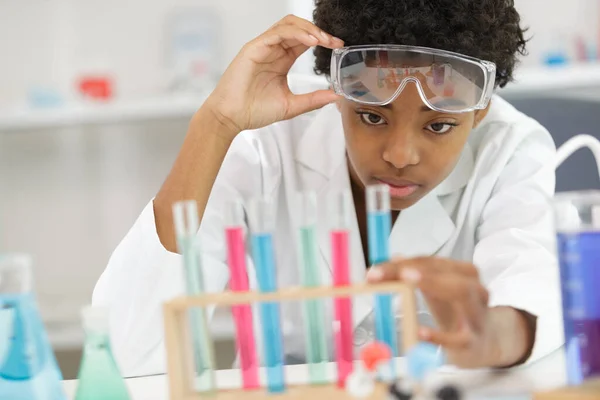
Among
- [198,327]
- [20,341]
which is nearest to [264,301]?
[198,327]

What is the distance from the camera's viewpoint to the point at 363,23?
143 centimetres

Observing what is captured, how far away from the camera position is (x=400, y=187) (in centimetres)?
150

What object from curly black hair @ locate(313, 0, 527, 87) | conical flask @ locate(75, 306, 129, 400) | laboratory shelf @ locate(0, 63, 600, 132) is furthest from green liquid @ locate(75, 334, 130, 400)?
laboratory shelf @ locate(0, 63, 600, 132)

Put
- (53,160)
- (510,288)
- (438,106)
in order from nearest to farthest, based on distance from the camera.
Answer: (510,288) → (438,106) → (53,160)

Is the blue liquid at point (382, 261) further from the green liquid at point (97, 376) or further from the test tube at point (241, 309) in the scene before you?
the green liquid at point (97, 376)

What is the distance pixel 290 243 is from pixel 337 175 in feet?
0.64

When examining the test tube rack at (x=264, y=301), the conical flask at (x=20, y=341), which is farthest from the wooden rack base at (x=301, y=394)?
the conical flask at (x=20, y=341)

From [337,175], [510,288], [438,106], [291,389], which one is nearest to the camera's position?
[291,389]

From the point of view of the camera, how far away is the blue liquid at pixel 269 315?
0.87m

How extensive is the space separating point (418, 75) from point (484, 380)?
22.0 inches

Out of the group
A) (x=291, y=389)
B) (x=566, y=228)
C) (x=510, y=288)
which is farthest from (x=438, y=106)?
(x=291, y=389)

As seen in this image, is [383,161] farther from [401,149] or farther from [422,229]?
[422,229]

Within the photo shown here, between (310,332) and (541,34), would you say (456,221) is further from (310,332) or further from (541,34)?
(541,34)

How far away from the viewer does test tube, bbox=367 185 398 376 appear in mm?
899
